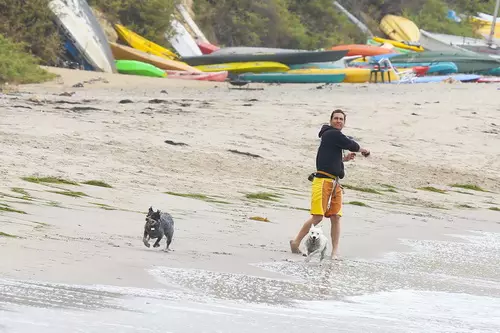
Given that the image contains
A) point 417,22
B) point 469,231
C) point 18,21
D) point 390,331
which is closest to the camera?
point 390,331

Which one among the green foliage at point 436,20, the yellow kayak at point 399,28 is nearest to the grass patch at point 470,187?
the yellow kayak at point 399,28

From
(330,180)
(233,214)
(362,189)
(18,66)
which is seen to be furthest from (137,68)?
(330,180)

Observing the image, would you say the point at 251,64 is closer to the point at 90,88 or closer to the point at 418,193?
the point at 90,88

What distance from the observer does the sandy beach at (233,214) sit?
Result: 17.0ft

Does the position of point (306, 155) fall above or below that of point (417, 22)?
below

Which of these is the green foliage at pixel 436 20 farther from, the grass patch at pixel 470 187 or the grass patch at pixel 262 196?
the grass patch at pixel 262 196

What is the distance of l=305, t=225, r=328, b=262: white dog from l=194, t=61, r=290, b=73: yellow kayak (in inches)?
797

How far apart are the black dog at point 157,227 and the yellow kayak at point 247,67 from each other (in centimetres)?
2073

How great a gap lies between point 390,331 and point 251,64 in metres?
23.3

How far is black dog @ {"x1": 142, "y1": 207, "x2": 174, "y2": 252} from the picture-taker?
259 inches

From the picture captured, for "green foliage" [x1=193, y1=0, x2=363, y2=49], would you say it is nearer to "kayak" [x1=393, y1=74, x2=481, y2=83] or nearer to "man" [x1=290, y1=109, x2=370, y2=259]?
"kayak" [x1=393, y1=74, x2=481, y2=83]

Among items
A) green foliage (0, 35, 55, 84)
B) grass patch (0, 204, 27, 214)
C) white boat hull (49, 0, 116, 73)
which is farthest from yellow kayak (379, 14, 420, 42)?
grass patch (0, 204, 27, 214)

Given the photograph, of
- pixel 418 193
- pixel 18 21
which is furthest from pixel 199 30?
pixel 418 193

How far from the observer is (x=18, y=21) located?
23734 mm
